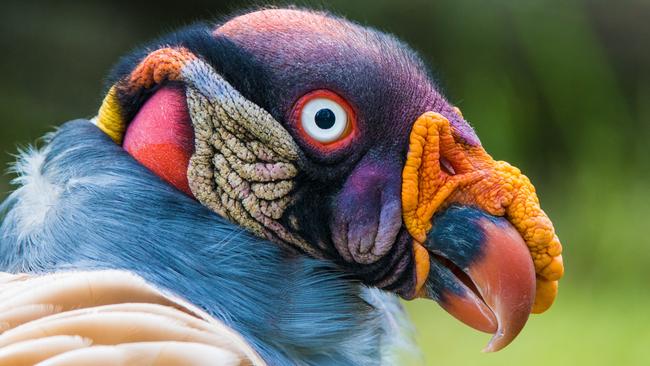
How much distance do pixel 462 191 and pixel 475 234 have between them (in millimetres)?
106

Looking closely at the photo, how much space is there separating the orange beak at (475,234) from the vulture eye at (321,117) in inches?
6.1

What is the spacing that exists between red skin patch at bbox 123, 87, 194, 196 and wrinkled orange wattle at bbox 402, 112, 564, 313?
1.54ft

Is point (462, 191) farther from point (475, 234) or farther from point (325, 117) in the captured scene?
point (325, 117)

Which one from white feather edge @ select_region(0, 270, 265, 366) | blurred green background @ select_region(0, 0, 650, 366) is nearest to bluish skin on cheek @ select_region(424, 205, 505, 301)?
white feather edge @ select_region(0, 270, 265, 366)

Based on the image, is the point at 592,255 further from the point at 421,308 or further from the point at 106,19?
the point at 106,19

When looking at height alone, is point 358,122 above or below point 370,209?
above

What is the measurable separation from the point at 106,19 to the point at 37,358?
550 cm

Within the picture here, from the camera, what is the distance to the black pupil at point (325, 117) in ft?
7.04

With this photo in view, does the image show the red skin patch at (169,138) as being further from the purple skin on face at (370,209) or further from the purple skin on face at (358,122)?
the purple skin on face at (370,209)

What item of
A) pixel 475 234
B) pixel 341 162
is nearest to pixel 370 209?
pixel 341 162

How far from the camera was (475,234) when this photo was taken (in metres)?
2.06

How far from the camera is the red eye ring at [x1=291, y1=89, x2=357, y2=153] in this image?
7.04 feet

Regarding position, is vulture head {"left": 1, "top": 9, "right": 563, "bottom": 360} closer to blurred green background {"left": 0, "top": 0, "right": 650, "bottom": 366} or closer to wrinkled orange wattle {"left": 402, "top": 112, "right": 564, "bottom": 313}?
wrinkled orange wattle {"left": 402, "top": 112, "right": 564, "bottom": 313}

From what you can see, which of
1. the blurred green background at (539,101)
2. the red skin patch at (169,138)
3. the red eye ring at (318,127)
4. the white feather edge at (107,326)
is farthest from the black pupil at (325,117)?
the blurred green background at (539,101)
